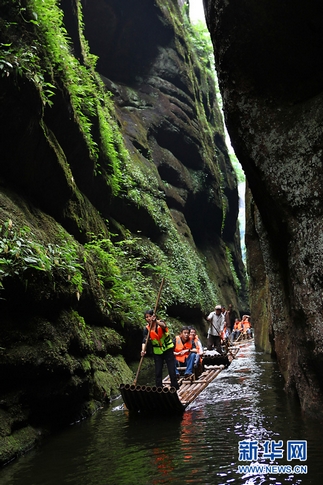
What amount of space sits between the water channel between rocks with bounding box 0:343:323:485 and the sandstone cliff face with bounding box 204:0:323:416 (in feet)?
3.06

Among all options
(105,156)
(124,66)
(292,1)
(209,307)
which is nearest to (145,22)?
(124,66)

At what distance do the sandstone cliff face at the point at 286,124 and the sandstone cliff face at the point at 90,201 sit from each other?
397 centimetres

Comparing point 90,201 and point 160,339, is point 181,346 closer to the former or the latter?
point 160,339

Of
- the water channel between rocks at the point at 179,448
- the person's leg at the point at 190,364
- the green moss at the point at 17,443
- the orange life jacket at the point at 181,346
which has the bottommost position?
the water channel between rocks at the point at 179,448

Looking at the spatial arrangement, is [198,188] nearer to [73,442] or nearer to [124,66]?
[124,66]

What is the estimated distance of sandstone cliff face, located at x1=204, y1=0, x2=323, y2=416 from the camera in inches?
255

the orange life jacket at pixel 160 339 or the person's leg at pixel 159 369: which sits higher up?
the orange life jacket at pixel 160 339

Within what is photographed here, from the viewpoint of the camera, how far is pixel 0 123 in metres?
9.77

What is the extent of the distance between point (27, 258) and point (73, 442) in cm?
295

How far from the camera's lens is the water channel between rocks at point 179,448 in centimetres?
512

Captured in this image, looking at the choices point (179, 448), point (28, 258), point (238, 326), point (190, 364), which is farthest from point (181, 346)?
point (238, 326)

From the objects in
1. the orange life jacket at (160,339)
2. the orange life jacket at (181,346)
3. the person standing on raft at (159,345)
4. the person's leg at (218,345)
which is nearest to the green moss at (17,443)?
the person standing on raft at (159,345)

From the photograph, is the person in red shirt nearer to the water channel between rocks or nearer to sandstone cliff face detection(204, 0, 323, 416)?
the water channel between rocks

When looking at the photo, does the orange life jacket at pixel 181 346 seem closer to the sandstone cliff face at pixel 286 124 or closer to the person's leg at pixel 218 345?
the person's leg at pixel 218 345
